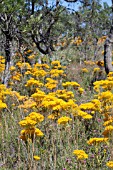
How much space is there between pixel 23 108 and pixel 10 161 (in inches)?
55.5

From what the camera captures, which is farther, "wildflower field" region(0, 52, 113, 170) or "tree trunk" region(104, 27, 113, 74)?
"tree trunk" region(104, 27, 113, 74)

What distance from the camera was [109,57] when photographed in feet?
30.5

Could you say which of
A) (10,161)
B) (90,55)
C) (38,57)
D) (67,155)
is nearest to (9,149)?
(10,161)

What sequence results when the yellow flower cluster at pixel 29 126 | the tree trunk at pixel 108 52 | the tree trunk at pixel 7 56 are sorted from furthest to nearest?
the tree trunk at pixel 108 52 < the tree trunk at pixel 7 56 < the yellow flower cluster at pixel 29 126

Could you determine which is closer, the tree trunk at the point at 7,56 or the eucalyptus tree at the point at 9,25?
the eucalyptus tree at the point at 9,25

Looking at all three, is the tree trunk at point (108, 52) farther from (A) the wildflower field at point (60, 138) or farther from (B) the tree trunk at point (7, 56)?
(A) the wildflower field at point (60, 138)

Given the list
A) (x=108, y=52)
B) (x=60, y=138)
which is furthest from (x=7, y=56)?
(x=60, y=138)

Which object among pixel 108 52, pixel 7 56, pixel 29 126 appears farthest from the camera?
pixel 108 52

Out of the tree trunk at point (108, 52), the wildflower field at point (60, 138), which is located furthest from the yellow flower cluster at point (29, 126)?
the tree trunk at point (108, 52)

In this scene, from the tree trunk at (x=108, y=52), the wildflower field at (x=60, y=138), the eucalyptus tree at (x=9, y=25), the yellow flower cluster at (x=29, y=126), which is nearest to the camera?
the yellow flower cluster at (x=29, y=126)

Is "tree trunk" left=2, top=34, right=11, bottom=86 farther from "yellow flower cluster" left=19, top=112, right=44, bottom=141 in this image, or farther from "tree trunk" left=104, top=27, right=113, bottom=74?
"yellow flower cluster" left=19, top=112, right=44, bottom=141

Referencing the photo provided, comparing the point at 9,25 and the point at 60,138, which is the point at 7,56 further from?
the point at 60,138

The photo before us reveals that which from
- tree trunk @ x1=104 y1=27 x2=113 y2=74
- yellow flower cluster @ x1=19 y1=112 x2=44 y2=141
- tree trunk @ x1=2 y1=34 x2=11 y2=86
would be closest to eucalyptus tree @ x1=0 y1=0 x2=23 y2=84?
tree trunk @ x1=2 y1=34 x2=11 y2=86

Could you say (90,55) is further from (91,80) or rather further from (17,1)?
(17,1)
